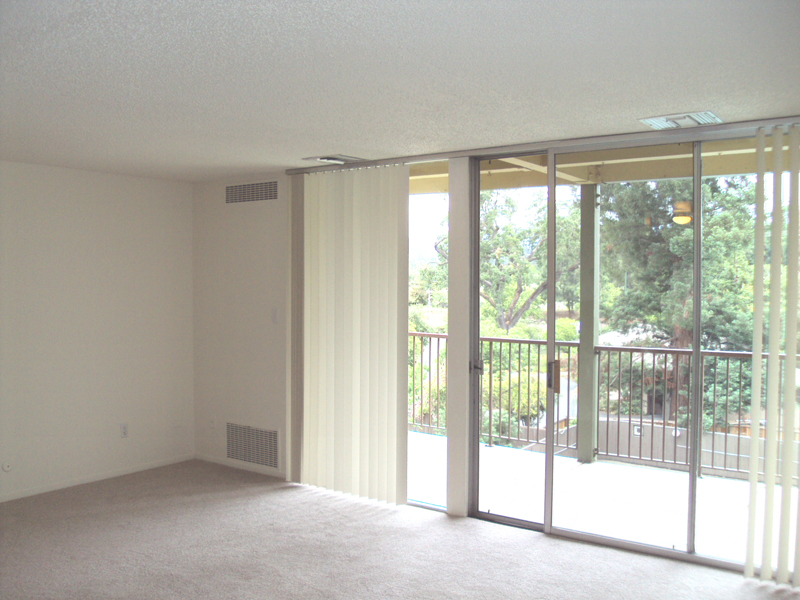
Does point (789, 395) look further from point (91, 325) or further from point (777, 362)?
point (91, 325)

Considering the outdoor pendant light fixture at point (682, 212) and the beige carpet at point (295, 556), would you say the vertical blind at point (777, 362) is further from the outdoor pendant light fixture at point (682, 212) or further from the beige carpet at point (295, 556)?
the outdoor pendant light fixture at point (682, 212)

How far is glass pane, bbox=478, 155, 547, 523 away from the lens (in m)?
4.25

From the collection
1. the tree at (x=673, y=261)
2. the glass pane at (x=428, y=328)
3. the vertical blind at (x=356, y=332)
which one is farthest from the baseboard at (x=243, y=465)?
the tree at (x=673, y=261)

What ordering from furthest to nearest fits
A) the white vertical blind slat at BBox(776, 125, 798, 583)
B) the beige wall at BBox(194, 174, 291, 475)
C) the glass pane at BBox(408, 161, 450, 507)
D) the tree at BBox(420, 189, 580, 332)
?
the beige wall at BBox(194, 174, 291, 475) → the glass pane at BBox(408, 161, 450, 507) → the tree at BBox(420, 189, 580, 332) → the white vertical blind slat at BBox(776, 125, 798, 583)

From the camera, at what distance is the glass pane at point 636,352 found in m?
3.74

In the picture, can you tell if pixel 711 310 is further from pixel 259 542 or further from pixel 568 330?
pixel 259 542

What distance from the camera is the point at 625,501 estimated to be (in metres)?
3.91

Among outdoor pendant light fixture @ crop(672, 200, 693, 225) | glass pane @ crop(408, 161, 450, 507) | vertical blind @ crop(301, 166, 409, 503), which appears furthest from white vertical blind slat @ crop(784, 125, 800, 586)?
vertical blind @ crop(301, 166, 409, 503)

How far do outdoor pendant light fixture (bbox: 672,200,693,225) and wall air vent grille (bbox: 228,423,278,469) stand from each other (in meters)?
3.45

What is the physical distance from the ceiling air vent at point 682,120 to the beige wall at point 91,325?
4.08m

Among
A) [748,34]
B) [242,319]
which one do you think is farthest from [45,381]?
[748,34]

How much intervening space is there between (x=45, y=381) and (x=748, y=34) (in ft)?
16.2

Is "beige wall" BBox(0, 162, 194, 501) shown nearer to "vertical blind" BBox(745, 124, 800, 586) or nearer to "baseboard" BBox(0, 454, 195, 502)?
"baseboard" BBox(0, 454, 195, 502)

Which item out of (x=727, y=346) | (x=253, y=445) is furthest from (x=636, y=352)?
(x=253, y=445)
